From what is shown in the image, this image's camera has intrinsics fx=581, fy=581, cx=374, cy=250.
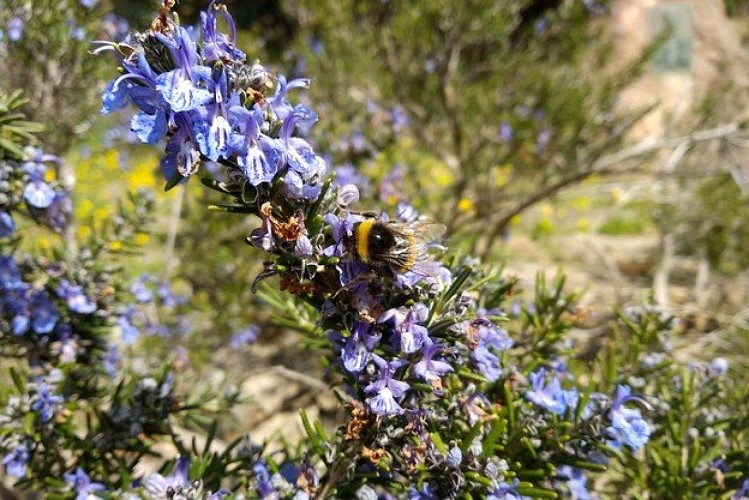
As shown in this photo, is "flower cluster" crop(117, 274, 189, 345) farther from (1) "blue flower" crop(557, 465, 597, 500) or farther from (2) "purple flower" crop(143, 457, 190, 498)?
(1) "blue flower" crop(557, 465, 597, 500)

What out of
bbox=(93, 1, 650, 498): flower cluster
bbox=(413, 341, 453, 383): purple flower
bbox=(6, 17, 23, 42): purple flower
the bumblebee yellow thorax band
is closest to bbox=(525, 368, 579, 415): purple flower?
bbox=(93, 1, 650, 498): flower cluster

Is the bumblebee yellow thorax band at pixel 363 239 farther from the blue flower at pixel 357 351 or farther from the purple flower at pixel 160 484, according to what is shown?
the purple flower at pixel 160 484

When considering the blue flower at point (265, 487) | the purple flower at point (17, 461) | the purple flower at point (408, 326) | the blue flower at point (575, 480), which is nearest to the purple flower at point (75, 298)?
the purple flower at point (17, 461)

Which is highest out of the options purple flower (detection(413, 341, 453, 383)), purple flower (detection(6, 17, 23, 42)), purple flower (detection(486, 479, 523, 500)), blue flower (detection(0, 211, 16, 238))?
purple flower (detection(6, 17, 23, 42))

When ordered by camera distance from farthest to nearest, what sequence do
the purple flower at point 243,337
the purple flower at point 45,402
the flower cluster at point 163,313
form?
the purple flower at point 243,337, the flower cluster at point 163,313, the purple flower at point 45,402

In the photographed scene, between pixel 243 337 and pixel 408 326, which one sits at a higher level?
pixel 408 326

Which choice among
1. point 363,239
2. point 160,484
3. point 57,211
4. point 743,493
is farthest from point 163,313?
point 743,493

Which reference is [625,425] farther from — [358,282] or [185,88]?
[185,88]
